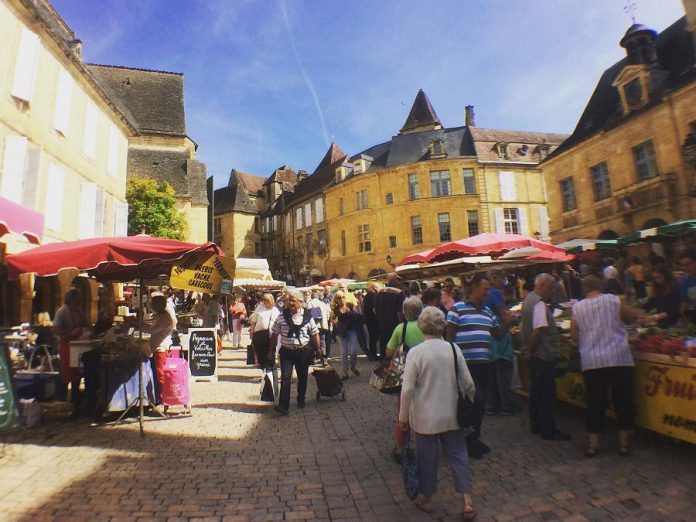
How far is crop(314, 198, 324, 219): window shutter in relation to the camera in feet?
130

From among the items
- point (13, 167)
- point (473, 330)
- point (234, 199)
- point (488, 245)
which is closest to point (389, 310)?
point (488, 245)

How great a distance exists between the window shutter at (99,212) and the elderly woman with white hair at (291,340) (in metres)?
11.5

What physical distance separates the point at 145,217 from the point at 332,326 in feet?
58.9

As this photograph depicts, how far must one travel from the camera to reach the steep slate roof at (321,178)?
1646 inches

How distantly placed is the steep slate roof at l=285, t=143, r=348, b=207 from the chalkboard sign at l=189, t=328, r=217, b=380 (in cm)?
3125

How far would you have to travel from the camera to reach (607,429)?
486cm

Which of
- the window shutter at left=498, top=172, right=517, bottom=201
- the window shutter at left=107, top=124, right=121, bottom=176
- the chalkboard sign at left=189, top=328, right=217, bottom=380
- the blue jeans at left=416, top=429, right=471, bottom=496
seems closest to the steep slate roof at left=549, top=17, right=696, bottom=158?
the window shutter at left=498, top=172, right=517, bottom=201

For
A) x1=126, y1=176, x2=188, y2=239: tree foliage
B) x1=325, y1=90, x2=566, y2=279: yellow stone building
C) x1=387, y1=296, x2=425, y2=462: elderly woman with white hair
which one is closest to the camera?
x1=387, y1=296, x2=425, y2=462: elderly woman with white hair

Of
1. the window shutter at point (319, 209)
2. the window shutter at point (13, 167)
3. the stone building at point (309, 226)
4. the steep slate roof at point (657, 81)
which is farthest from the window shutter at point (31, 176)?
the window shutter at point (319, 209)

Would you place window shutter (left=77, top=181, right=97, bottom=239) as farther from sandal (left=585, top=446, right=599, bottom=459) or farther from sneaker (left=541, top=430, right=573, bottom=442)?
sandal (left=585, top=446, right=599, bottom=459)

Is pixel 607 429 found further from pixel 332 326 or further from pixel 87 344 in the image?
pixel 332 326

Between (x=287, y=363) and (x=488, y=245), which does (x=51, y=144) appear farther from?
(x=488, y=245)

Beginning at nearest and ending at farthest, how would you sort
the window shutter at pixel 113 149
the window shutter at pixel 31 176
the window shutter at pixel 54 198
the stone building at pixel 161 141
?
the window shutter at pixel 31 176, the window shutter at pixel 54 198, the window shutter at pixel 113 149, the stone building at pixel 161 141

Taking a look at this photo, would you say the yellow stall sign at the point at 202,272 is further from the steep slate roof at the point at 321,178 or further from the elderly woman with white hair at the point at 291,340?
the steep slate roof at the point at 321,178
